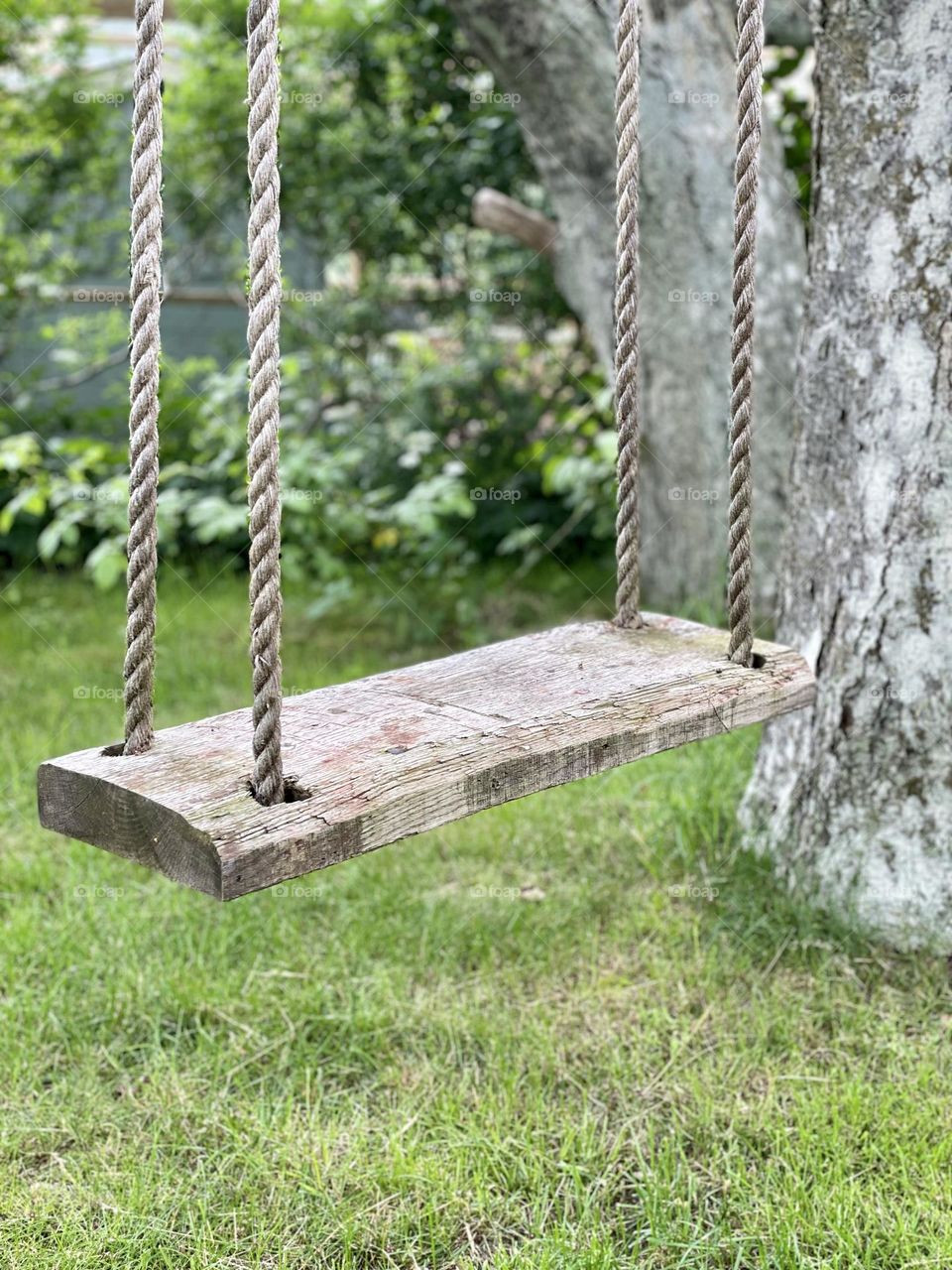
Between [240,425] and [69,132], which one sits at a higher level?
[69,132]

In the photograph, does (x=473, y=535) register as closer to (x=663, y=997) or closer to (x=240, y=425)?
(x=240, y=425)

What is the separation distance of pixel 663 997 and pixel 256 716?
1220 millimetres

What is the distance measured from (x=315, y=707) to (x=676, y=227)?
2835 mm

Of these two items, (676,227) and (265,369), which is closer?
(265,369)

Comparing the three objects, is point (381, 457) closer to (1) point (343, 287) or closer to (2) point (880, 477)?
(1) point (343, 287)

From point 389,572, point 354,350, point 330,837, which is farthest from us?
point 354,350

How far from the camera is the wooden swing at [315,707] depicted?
1.32 meters

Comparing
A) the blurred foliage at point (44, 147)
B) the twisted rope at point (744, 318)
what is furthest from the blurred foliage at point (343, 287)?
the twisted rope at point (744, 318)

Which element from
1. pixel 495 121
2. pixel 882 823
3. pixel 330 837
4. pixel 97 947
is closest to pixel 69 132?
pixel 495 121

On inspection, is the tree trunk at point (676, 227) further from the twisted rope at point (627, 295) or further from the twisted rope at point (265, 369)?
the twisted rope at point (265, 369)

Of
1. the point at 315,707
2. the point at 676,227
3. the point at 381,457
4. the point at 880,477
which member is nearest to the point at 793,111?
the point at 676,227

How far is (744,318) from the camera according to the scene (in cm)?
175

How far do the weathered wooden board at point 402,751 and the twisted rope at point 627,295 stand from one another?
0.53 ft

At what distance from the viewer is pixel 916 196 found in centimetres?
223
